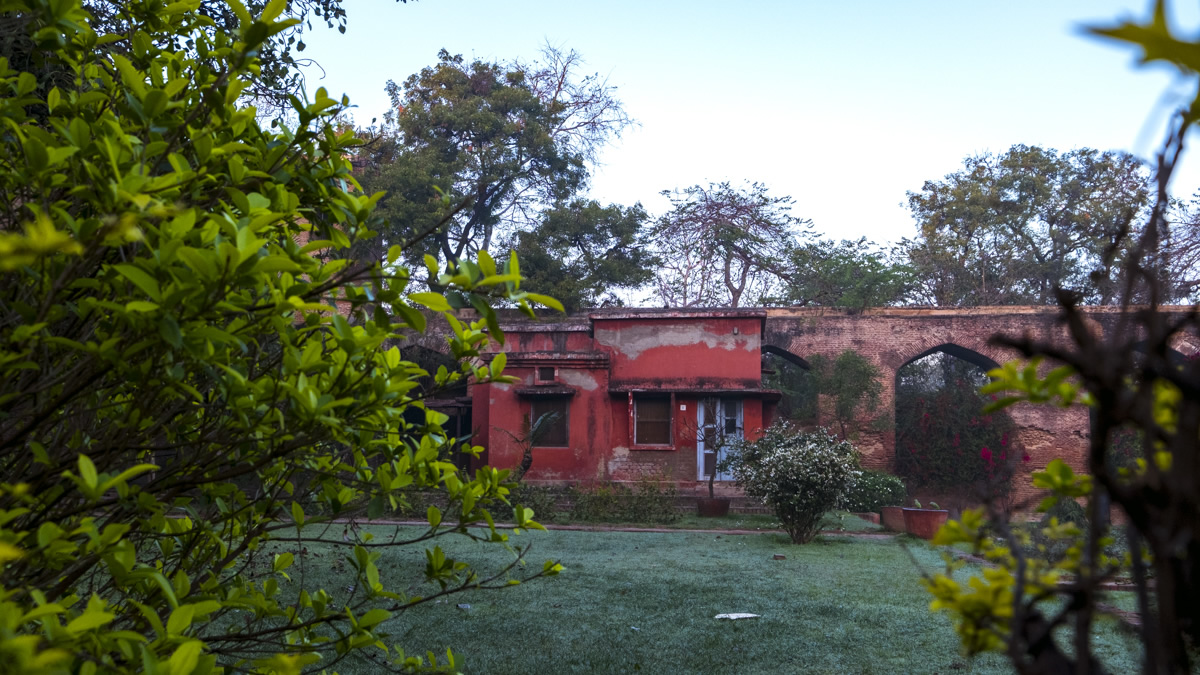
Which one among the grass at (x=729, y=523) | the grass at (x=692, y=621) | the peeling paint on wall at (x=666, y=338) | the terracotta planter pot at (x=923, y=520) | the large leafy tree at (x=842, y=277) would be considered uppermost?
the large leafy tree at (x=842, y=277)

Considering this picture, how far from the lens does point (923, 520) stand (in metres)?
11.4

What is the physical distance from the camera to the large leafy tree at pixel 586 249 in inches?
884

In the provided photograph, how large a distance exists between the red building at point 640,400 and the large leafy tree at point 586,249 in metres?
4.58

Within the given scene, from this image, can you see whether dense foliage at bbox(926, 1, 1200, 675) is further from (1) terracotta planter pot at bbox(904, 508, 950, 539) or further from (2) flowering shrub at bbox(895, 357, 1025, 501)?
(2) flowering shrub at bbox(895, 357, 1025, 501)

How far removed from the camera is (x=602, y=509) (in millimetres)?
14031

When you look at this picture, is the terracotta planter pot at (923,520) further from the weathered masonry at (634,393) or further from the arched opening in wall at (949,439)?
the arched opening in wall at (949,439)

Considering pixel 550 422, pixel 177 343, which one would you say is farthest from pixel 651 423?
pixel 177 343

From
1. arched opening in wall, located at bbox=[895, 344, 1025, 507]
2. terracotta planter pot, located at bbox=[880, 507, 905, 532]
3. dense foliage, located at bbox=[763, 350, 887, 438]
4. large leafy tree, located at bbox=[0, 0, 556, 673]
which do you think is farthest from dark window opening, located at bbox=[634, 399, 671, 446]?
large leafy tree, located at bbox=[0, 0, 556, 673]

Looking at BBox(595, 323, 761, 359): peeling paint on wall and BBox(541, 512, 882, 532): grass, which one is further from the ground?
BBox(595, 323, 761, 359): peeling paint on wall

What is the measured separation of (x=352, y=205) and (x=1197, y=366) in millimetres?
1583

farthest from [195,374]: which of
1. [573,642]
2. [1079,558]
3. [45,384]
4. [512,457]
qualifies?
[512,457]

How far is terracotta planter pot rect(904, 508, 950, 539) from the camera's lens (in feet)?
36.8

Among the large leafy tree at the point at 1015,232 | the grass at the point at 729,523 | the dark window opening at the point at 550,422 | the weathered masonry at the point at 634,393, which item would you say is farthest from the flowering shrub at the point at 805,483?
the large leafy tree at the point at 1015,232

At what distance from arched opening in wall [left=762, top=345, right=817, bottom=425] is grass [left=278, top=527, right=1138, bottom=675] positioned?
10.0 meters
